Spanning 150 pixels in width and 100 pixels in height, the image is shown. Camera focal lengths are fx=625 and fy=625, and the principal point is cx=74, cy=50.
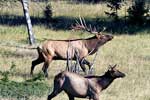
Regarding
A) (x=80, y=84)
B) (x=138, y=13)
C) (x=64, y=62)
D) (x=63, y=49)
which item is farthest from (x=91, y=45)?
(x=138, y=13)

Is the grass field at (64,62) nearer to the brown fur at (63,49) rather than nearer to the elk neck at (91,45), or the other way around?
the brown fur at (63,49)

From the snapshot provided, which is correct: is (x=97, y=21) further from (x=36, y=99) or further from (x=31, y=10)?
(x=36, y=99)

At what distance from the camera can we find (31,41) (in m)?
26.4

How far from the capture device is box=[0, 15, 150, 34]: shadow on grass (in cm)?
3356

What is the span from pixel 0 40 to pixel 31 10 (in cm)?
1440

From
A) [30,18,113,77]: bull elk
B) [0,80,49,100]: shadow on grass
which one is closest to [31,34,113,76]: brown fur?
[30,18,113,77]: bull elk

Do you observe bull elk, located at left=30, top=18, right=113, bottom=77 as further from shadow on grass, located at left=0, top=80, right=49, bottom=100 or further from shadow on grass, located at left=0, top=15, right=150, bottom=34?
shadow on grass, located at left=0, top=15, right=150, bottom=34

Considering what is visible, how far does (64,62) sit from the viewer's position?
21.5 m

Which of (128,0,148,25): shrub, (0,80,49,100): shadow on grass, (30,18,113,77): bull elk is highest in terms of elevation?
(0,80,49,100): shadow on grass

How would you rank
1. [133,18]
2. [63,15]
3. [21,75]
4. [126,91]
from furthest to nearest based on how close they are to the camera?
[63,15] → [133,18] → [21,75] → [126,91]

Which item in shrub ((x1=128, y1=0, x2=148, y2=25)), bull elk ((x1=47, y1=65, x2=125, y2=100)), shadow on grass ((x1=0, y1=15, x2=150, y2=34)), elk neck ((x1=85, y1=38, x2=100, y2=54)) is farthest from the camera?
shrub ((x1=128, y1=0, x2=148, y2=25))

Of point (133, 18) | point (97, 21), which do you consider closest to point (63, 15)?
point (97, 21)

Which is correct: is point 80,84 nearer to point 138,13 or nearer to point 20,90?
point 20,90

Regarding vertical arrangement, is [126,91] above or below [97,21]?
above
